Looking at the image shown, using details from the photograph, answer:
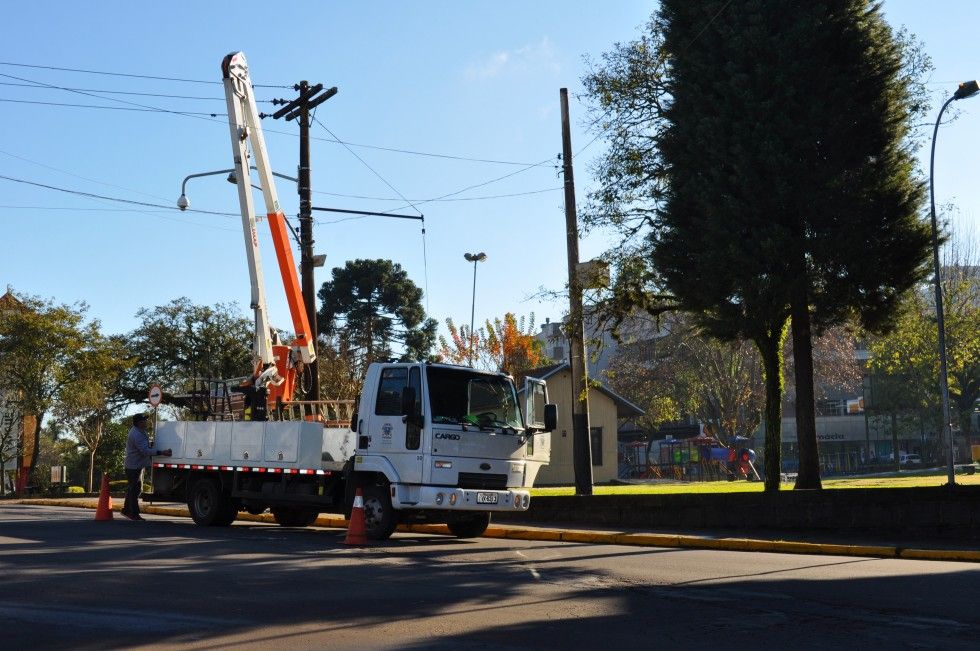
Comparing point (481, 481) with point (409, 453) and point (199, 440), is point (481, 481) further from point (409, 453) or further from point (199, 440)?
point (199, 440)

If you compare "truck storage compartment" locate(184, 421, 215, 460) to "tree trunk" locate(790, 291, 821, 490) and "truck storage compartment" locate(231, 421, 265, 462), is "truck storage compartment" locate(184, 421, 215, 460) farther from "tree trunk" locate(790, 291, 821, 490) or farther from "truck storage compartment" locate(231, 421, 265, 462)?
"tree trunk" locate(790, 291, 821, 490)

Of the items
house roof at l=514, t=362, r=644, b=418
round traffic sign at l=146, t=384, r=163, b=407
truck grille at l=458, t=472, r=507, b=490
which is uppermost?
house roof at l=514, t=362, r=644, b=418

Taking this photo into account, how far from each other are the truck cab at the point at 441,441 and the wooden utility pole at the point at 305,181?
7493 millimetres

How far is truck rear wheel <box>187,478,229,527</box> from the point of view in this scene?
57.6 ft

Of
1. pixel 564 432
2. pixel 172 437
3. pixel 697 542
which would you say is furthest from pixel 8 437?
pixel 697 542

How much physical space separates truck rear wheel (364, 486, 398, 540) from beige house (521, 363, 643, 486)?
2804 cm

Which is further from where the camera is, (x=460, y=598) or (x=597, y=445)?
(x=597, y=445)

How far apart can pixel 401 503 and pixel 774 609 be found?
23.0ft

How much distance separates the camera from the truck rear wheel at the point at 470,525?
53.8ft

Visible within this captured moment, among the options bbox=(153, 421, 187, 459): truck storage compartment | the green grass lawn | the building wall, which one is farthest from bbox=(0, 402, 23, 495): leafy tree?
bbox=(153, 421, 187, 459): truck storage compartment

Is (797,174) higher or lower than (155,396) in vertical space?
higher

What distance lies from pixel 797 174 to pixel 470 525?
9.37 m

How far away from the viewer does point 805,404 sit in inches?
829

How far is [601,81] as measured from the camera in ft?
77.4
